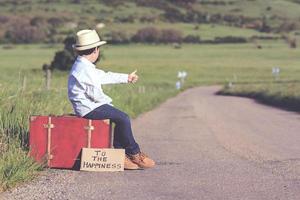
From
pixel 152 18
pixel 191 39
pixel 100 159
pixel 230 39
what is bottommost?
pixel 191 39

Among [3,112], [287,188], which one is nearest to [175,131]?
[3,112]

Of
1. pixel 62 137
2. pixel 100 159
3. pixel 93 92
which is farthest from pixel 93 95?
pixel 100 159

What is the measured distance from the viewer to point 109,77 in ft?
36.2

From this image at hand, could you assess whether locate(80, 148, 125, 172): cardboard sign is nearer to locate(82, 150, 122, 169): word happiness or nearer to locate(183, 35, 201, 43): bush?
locate(82, 150, 122, 169): word happiness

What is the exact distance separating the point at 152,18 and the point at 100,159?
414ft

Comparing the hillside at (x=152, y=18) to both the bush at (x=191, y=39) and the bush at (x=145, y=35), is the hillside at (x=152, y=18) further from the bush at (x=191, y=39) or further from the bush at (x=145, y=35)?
the bush at (x=145, y=35)

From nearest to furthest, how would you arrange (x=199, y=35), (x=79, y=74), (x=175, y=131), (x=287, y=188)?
(x=287, y=188)
(x=79, y=74)
(x=175, y=131)
(x=199, y=35)

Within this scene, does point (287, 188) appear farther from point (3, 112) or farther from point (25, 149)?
point (3, 112)

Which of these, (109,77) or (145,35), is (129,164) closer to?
(109,77)

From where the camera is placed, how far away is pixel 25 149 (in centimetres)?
1071

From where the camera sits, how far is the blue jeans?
35.9 ft

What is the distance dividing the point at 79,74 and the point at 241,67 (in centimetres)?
7980

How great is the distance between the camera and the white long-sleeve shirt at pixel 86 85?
10922mm

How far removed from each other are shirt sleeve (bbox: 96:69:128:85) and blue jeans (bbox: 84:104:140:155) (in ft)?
1.02
